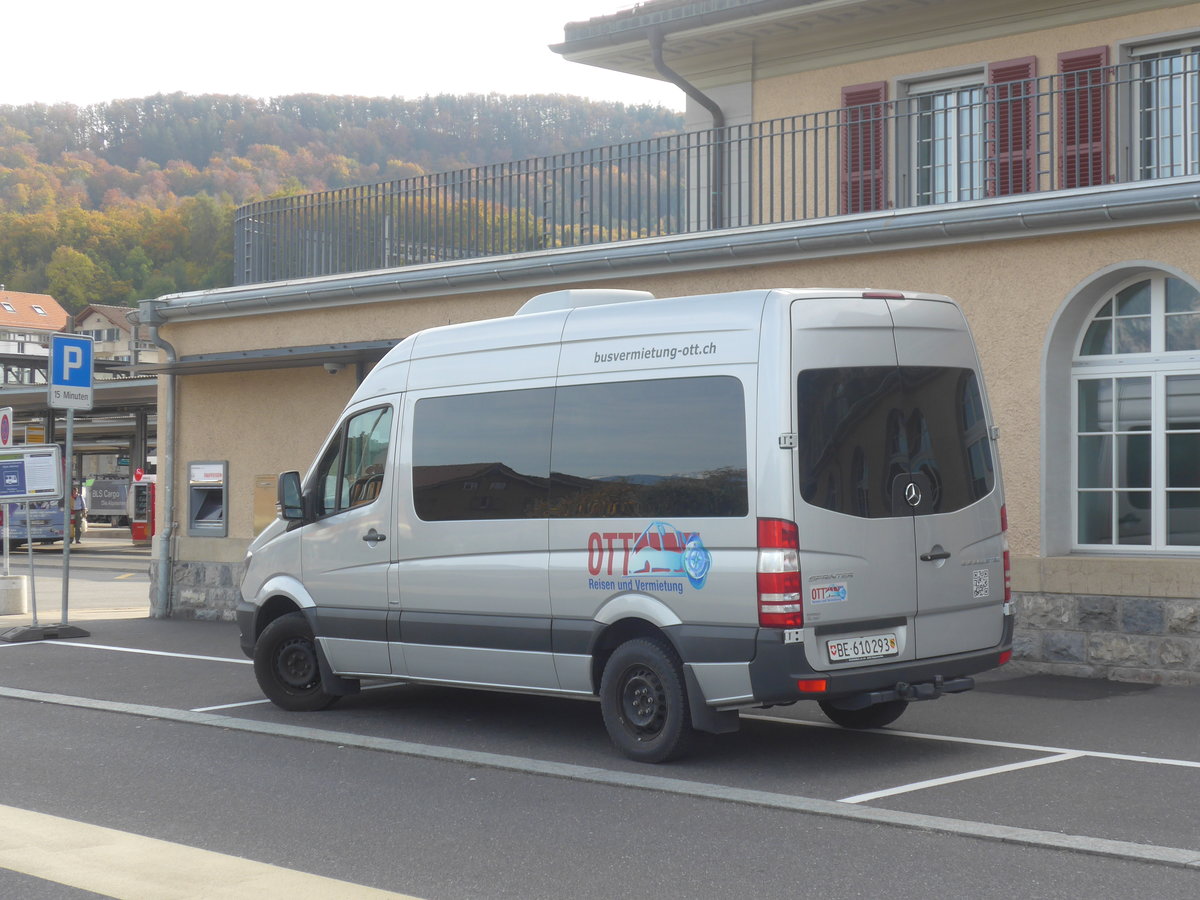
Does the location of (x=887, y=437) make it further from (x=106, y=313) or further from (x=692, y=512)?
(x=106, y=313)

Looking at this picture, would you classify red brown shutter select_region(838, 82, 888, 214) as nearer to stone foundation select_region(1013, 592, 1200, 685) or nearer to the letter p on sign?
stone foundation select_region(1013, 592, 1200, 685)

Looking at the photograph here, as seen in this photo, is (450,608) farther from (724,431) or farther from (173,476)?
(173,476)

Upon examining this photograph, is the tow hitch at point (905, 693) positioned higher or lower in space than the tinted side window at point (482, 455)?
lower

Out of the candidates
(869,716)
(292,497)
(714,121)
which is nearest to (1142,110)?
(714,121)

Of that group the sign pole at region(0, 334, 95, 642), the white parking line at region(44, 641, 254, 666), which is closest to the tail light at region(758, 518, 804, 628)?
the white parking line at region(44, 641, 254, 666)

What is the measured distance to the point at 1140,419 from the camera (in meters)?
11.4

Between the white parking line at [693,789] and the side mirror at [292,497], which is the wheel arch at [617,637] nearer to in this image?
the white parking line at [693,789]

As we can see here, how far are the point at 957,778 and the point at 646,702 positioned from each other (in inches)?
64.7

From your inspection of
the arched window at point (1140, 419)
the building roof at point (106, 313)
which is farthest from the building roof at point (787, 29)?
the building roof at point (106, 313)

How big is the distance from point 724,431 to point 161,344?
1211cm

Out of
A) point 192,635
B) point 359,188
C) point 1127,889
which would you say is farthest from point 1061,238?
point 192,635

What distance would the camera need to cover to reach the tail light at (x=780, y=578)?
707cm

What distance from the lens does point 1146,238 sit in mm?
10891

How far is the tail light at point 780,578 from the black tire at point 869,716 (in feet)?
5.49
